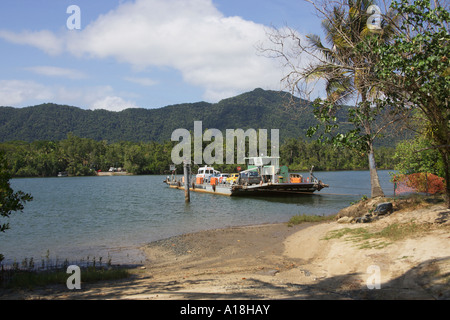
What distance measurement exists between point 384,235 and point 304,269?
2.79 meters

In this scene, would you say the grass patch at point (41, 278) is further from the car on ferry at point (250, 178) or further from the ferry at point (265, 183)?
the car on ferry at point (250, 178)

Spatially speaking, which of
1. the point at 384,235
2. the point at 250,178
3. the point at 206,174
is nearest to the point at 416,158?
the point at 384,235

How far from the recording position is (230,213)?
90.0 ft

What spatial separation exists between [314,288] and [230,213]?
1998cm

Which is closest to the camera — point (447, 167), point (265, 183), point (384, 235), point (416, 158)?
point (384, 235)

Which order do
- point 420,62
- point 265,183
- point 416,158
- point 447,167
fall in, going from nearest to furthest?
point 420,62 < point 447,167 < point 416,158 < point 265,183

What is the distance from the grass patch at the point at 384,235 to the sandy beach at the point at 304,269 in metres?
0.05

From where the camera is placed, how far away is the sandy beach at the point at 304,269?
271 inches

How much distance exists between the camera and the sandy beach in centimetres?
687

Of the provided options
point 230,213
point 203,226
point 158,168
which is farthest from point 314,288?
point 158,168

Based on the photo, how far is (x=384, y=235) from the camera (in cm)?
1070

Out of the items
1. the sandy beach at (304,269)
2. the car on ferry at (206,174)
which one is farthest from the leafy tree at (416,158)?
the car on ferry at (206,174)

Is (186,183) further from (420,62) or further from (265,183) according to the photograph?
(420,62)

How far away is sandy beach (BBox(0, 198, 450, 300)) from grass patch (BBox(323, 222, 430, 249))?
53 millimetres
